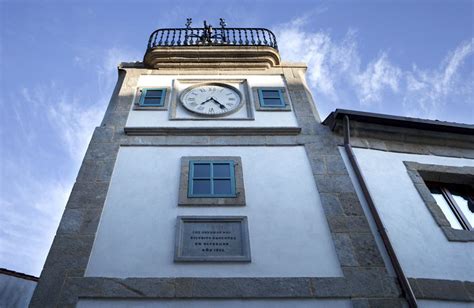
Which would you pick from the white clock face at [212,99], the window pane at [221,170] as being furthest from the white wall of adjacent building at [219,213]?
the white clock face at [212,99]

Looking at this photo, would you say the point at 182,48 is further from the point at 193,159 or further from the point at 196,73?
the point at 193,159

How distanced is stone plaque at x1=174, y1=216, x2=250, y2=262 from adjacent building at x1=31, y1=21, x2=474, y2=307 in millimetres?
17

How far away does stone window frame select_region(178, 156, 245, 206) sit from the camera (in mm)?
6070

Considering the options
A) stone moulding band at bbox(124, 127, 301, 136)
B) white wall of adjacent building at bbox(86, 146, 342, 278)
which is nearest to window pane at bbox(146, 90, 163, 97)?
stone moulding band at bbox(124, 127, 301, 136)

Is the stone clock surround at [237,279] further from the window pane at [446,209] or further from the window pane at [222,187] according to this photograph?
the window pane at [446,209]

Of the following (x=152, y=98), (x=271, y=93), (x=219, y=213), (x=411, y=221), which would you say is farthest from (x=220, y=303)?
(x=271, y=93)

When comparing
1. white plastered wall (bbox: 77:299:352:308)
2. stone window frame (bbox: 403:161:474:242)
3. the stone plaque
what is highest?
stone window frame (bbox: 403:161:474:242)

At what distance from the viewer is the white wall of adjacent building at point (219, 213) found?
206 inches

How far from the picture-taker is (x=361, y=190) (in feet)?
21.0

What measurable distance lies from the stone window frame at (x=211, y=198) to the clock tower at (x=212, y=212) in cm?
2

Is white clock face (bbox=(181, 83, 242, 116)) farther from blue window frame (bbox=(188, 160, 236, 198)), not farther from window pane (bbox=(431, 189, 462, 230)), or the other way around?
window pane (bbox=(431, 189, 462, 230))

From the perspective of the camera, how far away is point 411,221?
6094 millimetres

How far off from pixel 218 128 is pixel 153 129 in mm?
1168

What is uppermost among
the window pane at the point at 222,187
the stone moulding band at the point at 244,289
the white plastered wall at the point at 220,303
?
the window pane at the point at 222,187
